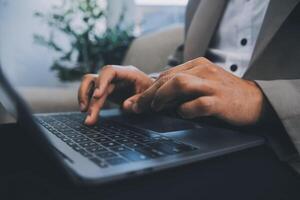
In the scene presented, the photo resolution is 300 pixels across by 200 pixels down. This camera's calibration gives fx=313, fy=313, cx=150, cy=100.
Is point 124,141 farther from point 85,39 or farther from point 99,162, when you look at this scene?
point 85,39

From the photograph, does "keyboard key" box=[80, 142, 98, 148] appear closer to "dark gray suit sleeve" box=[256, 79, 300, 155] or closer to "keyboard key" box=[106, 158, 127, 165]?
"keyboard key" box=[106, 158, 127, 165]

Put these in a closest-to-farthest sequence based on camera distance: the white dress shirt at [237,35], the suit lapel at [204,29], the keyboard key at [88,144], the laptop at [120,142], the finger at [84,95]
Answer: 1. the laptop at [120,142]
2. the keyboard key at [88,144]
3. the finger at [84,95]
4. the white dress shirt at [237,35]
5. the suit lapel at [204,29]

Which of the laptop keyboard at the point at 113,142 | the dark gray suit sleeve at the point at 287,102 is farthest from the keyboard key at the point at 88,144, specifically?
the dark gray suit sleeve at the point at 287,102

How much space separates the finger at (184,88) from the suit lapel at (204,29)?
1.71 ft

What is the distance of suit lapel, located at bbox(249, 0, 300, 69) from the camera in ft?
1.95

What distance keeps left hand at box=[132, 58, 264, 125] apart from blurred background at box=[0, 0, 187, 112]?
0.90m

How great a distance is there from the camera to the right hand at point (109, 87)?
508mm

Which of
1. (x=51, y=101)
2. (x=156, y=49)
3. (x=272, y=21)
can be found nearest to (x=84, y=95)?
(x=272, y=21)

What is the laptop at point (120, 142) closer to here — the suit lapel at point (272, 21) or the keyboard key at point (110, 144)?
the keyboard key at point (110, 144)

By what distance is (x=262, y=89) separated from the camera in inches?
16.6

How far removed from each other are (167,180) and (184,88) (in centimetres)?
15

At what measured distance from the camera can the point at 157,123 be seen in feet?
1.66

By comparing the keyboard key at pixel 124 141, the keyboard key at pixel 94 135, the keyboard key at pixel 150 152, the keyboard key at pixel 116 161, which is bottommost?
the keyboard key at pixel 94 135

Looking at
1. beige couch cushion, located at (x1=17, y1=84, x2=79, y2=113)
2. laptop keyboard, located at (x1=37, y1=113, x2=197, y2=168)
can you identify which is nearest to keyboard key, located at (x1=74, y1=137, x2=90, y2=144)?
laptop keyboard, located at (x1=37, y1=113, x2=197, y2=168)
